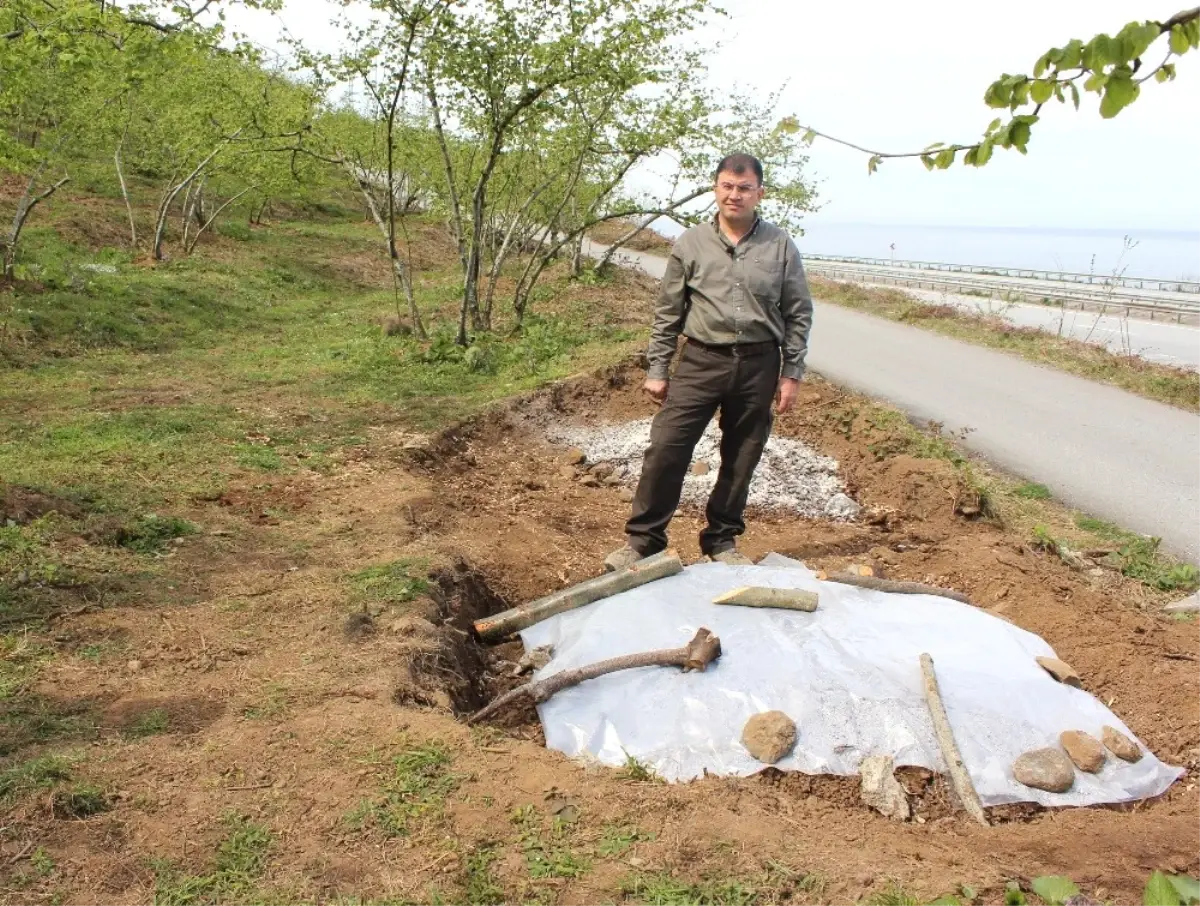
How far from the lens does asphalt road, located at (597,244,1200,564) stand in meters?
6.91

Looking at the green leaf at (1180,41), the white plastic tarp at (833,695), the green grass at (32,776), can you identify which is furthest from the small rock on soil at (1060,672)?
the green grass at (32,776)

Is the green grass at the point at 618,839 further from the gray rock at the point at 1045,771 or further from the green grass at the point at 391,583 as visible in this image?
the green grass at the point at 391,583

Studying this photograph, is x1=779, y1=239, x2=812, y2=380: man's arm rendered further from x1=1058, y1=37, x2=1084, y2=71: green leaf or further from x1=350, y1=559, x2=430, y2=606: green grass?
x1=1058, y1=37, x2=1084, y2=71: green leaf

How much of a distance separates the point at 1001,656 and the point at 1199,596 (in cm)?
194

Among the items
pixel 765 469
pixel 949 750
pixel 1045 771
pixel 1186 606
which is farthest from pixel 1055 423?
pixel 949 750

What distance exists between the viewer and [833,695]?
3.35 meters

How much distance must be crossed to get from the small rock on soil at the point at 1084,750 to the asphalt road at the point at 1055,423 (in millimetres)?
3077

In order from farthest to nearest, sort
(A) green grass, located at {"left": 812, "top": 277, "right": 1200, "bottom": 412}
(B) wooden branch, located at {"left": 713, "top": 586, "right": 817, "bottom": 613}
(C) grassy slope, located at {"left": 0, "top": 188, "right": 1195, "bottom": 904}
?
1. (A) green grass, located at {"left": 812, "top": 277, "right": 1200, "bottom": 412}
2. (B) wooden branch, located at {"left": 713, "top": 586, "right": 817, "bottom": 613}
3. (C) grassy slope, located at {"left": 0, "top": 188, "right": 1195, "bottom": 904}

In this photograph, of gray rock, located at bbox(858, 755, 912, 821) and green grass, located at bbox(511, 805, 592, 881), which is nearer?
green grass, located at bbox(511, 805, 592, 881)

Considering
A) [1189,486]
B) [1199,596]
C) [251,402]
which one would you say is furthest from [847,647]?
[251,402]

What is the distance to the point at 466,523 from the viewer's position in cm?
582

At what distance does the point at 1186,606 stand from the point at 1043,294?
946 inches

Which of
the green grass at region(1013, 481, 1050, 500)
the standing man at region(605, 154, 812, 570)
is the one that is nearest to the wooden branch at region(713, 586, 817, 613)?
the standing man at region(605, 154, 812, 570)

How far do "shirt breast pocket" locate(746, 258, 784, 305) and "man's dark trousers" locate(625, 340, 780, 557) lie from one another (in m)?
0.26
